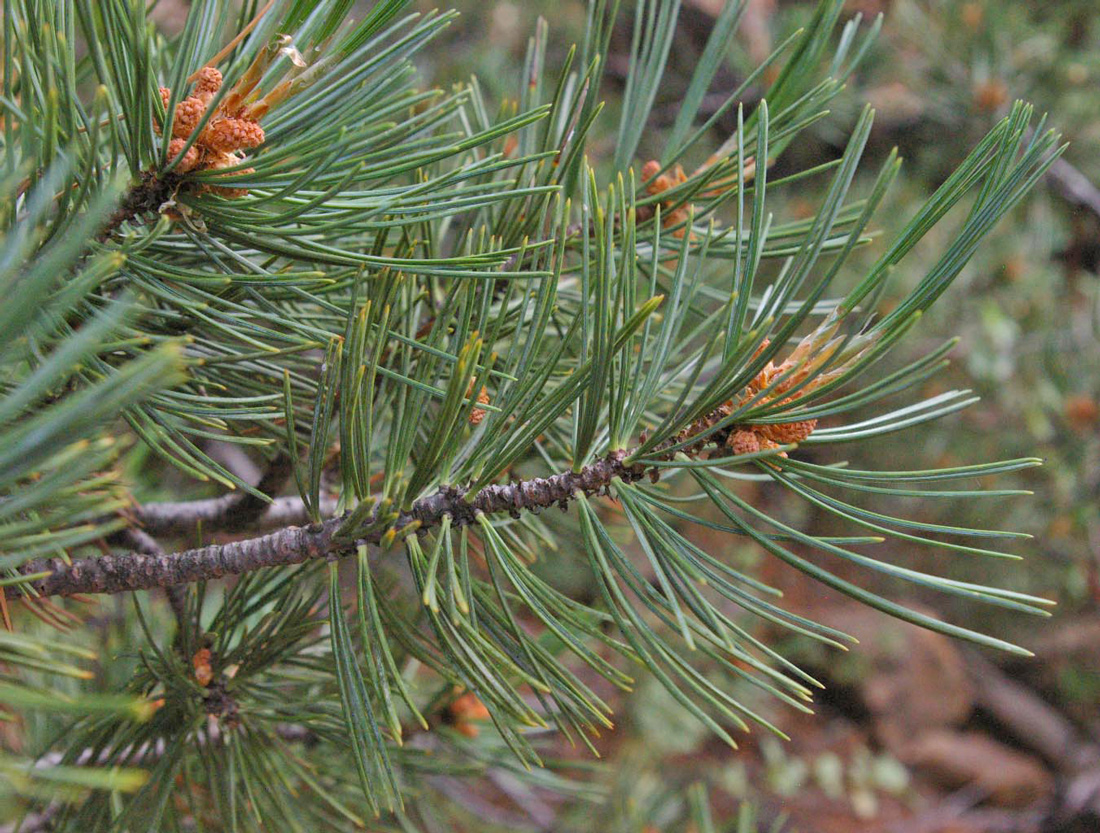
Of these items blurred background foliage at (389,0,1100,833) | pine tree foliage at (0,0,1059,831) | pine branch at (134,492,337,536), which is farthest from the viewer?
blurred background foliage at (389,0,1100,833)

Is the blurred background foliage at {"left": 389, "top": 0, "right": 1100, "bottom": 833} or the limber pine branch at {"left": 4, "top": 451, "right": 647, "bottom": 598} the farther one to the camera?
the blurred background foliage at {"left": 389, "top": 0, "right": 1100, "bottom": 833}

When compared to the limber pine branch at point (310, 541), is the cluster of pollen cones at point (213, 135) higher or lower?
higher

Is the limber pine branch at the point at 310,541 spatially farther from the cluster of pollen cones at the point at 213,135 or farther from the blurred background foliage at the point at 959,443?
the blurred background foliage at the point at 959,443

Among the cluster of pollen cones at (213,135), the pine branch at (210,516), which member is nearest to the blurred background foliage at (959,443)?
the pine branch at (210,516)

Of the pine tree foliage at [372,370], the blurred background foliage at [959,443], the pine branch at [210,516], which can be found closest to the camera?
the pine tree foliage at [372,370]

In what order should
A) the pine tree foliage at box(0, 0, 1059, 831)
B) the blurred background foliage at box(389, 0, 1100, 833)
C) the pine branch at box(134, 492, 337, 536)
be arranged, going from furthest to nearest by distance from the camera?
1. the blurred background foliage at box(389, 0, 1100, 833)
2. the pine branch at box(134, 492, 337, 536)
3. the pine tree foliage at box(0, 0, 1059, 831)

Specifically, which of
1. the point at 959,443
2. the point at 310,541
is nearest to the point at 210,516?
the point at 310,541

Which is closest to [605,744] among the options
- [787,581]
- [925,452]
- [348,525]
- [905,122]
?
[787,581]

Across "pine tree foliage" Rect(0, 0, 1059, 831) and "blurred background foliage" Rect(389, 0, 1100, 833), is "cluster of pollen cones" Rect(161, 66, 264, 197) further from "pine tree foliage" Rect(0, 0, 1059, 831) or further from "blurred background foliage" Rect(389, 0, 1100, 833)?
"blurred background foliage" Rect(389, 0, 1100, 833)

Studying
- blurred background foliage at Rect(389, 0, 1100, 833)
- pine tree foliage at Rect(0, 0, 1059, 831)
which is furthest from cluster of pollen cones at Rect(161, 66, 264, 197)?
blurred background foliage at Rect(389, 0, 1100, 833)
